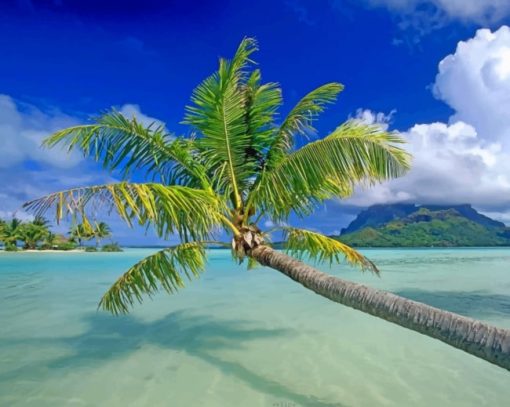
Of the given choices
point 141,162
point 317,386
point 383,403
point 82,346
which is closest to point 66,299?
point 82,346

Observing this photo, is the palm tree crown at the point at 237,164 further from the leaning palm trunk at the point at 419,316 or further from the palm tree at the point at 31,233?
the palm tree at the point at 31,233

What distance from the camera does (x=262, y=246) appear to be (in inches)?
181

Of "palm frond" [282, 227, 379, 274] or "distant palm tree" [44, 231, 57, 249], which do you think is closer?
"palm frond" [282, 227, 379, 274]

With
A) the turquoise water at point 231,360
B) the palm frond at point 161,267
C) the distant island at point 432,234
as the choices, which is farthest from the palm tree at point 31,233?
the distant island at point 432,234

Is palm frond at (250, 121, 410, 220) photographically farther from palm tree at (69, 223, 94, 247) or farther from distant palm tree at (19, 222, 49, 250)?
distant palm tree at (19, 222, 49, 250)

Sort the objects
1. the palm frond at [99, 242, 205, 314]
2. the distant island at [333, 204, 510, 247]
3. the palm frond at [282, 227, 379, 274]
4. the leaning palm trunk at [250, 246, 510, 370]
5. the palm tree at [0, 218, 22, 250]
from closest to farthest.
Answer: the leaning palm trunk at [250, 246, 510, 370] → the palm frond at [99, 242, 205, 314] → the palm frond at [282, 227, 379, 274] → the palm tree at [0, 218, 22, 250] → the distant island at [333, 204, 510, 247]

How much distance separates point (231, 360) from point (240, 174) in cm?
307

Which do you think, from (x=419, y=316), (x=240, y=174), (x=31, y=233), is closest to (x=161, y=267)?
(x=240, y=174)

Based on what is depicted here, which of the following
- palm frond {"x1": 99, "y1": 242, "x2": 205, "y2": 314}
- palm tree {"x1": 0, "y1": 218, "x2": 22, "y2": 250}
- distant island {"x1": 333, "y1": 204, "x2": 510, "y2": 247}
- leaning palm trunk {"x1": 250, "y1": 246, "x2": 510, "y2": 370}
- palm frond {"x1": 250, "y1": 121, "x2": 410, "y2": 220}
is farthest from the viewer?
distant island {"x1": 333, "y1": 204, "x2": 510, "y2": 247}

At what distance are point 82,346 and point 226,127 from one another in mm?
5072

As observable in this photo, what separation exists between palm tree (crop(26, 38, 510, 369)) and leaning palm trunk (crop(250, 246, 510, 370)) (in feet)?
0.04

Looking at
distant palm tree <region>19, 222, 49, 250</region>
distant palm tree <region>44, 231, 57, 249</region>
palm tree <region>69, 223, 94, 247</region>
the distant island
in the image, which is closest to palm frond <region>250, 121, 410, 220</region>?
palm tree <region>69, 223, 94, 247</region>

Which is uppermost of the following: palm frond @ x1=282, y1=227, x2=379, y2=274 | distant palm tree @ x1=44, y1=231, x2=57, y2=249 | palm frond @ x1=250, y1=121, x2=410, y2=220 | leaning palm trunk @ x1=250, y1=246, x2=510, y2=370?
palm frond @ x1=250, y1=121, x2=410, y2=220

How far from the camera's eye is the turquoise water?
16.3 ft
